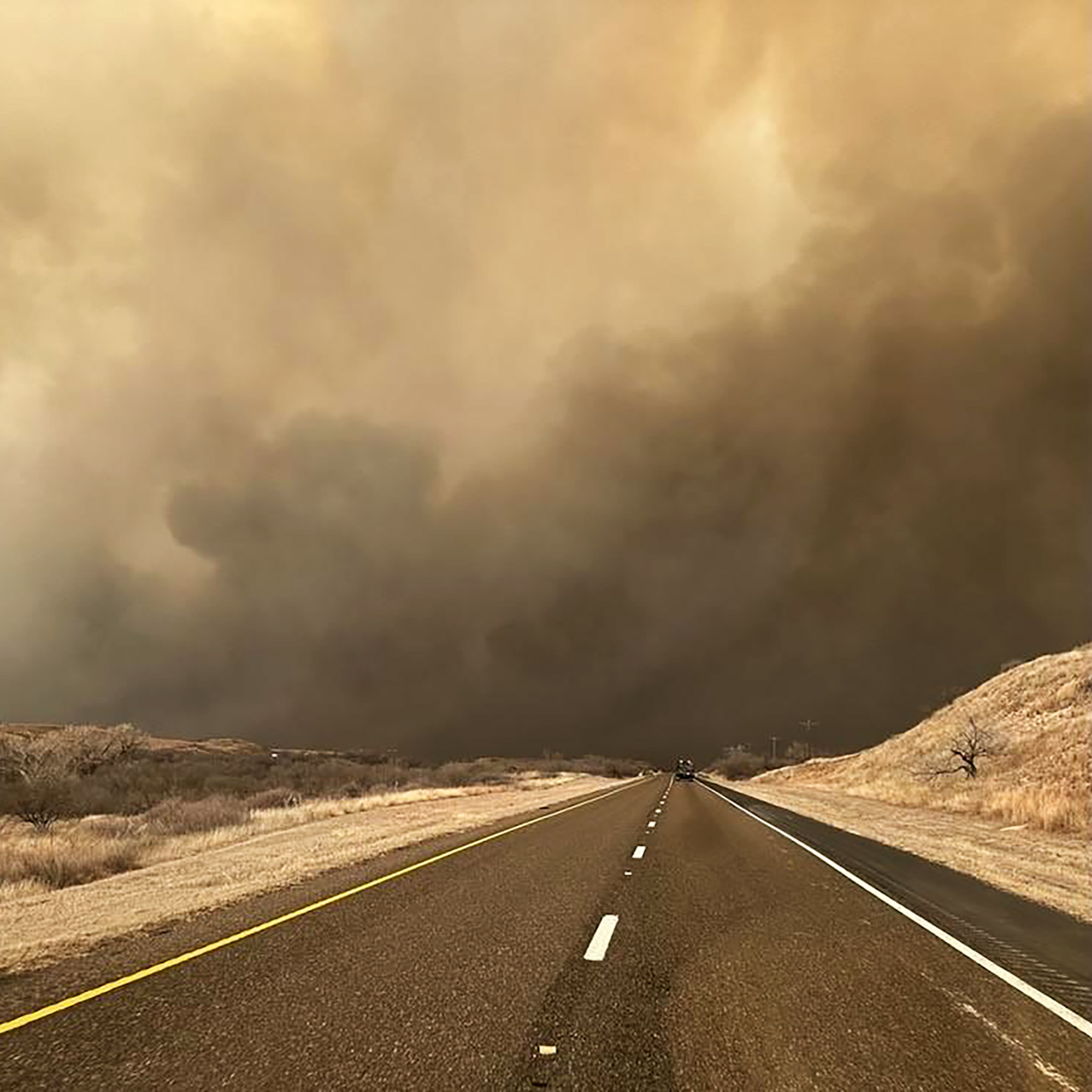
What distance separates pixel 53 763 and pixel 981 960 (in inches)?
2217

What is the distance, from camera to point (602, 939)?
25.7 ft

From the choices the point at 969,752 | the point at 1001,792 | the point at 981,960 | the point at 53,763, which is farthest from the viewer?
the point at 53,763

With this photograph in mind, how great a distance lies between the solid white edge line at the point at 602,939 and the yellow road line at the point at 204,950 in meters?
3.29

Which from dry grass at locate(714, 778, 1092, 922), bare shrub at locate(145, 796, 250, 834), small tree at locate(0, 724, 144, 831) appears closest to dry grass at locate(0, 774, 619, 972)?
bare shrub at locate(145, 796, 250, 834)

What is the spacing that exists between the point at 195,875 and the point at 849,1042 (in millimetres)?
10784

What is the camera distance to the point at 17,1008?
568cm

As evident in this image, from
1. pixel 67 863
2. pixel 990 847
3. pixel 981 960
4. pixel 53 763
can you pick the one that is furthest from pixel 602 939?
pixel 53 763

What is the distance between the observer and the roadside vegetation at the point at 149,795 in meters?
17.0

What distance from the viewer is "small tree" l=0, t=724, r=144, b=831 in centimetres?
3428

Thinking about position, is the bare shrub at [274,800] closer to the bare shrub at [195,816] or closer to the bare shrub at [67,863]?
the bare shrub at [195,816]

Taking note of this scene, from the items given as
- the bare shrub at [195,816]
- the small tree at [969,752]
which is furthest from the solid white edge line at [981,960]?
the small tree at [969,752]

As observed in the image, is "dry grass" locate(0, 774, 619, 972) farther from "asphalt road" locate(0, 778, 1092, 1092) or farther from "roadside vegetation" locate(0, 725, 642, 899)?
"asphalt road" locate(0, 778, 1092, 1092)

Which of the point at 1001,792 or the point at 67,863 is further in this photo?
the point at 1001,792

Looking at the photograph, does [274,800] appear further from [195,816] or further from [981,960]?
[981,960]
